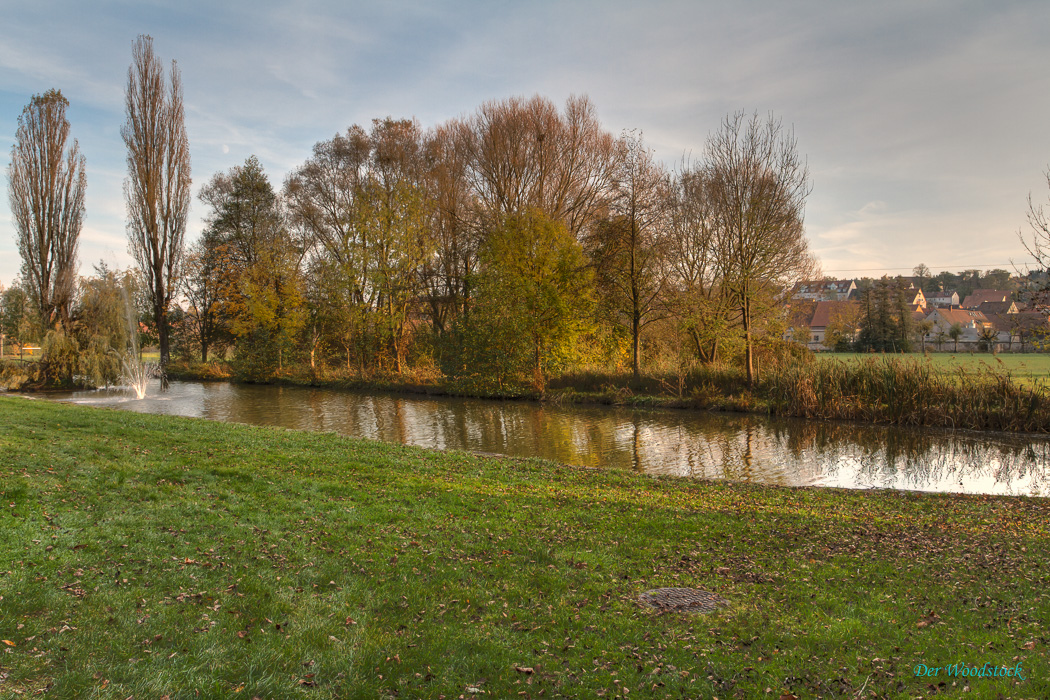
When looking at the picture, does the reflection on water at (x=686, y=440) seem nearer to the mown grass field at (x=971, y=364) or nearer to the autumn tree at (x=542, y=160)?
the mown grass field at (x=971, y=364)

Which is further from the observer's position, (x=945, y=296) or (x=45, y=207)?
(x=945, y=296)

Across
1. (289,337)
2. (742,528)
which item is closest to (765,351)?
(742,528)

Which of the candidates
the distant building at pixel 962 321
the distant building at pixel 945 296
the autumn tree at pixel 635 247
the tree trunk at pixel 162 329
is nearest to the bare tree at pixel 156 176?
the tree trunk at pixel 162 329

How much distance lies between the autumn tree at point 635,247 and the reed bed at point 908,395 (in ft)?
20.5

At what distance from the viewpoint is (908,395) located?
1600 centimetres

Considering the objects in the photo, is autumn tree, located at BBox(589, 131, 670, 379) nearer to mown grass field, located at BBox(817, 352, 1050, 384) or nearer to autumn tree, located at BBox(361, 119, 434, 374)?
mown grass field, located at BBox(817, 352, 1050, 384)

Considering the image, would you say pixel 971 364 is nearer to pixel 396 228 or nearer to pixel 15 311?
pixel 396 228

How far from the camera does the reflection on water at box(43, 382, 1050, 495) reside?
1070 centimetres

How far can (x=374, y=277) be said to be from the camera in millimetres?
27703

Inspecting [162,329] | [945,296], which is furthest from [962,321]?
[162,329]

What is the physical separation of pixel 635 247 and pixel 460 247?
10541 mm

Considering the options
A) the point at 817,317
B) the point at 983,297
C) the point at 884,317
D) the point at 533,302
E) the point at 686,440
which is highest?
the point at 983,297

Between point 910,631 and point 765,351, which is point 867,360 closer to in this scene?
point 765,351

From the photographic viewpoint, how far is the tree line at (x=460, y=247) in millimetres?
22625
